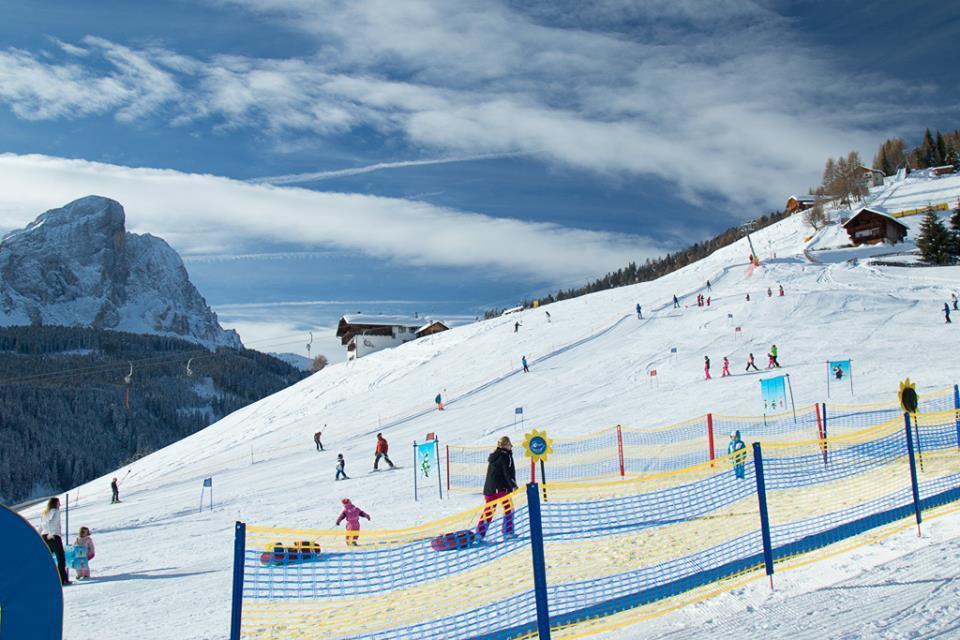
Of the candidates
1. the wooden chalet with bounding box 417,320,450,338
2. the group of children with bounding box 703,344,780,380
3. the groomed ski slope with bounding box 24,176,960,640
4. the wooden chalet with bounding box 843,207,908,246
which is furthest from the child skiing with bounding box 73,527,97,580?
the wooden chalet with bounding box 843,207,908,246

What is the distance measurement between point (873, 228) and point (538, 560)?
260 feet

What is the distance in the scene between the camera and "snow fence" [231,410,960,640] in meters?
5.79

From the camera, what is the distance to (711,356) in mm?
34406

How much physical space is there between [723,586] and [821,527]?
2.57 m

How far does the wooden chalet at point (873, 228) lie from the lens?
71188 mm

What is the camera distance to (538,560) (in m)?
5.39

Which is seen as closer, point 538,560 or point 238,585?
point 238,585

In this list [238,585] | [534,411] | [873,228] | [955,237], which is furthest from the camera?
[873,228]

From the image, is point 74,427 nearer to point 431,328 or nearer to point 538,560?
point 431,328

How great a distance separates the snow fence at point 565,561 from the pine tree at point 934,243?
56730mm

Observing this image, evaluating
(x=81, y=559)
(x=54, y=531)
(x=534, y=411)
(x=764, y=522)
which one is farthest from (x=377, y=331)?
(x=764, y=522)

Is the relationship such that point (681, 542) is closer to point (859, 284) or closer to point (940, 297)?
point (940, 297)

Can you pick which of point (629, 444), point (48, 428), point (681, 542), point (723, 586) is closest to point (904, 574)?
point (723, 586)

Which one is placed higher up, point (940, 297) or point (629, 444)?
point (940, 297)
